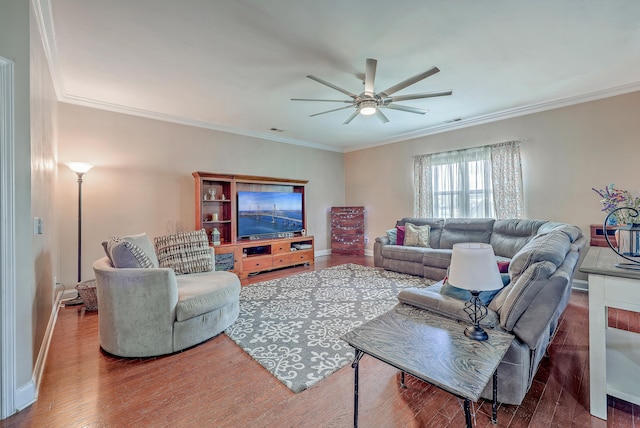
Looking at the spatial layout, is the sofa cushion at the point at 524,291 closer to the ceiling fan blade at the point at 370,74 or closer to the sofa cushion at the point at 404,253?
the ceiling fan blade at the point at 370,74

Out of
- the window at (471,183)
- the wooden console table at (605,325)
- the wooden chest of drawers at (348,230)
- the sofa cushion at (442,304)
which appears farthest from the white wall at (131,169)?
the wooden console table at (605,325)

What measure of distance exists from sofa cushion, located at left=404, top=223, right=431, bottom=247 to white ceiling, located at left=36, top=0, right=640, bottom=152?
2.18 m

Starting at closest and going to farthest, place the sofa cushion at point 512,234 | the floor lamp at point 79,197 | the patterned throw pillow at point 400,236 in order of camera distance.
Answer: the floor lamp at point 79,197 < the sofa cushion at point 512,234 < the patterned throw pillow at point 400,236

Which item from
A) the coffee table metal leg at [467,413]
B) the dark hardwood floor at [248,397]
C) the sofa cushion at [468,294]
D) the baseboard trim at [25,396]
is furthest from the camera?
the sofa cushion at [468,294]

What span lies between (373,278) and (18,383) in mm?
3919

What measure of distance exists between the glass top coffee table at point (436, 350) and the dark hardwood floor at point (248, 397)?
0.91ft

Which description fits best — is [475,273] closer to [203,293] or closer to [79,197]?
[203,293]

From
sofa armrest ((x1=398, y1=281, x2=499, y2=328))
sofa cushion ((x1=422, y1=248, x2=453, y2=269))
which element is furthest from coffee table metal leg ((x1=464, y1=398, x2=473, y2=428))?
sofa cushion ((x1=422, y1=248, x2=453, y2=269))

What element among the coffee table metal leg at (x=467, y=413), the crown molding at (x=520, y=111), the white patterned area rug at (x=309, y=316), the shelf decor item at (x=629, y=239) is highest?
the crown molding at (x=520, y=111)

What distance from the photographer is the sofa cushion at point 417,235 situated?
5.02 m

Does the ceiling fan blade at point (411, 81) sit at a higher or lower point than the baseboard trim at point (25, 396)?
higher

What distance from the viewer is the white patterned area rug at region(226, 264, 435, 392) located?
214cm

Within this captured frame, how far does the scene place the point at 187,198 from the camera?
4684mm

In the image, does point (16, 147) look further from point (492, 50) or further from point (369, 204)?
point (369, 204)
